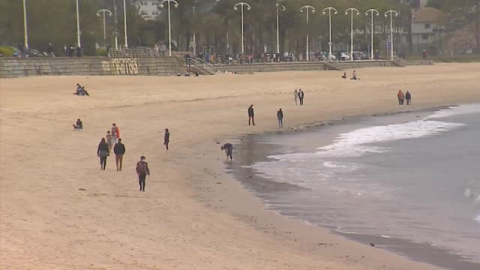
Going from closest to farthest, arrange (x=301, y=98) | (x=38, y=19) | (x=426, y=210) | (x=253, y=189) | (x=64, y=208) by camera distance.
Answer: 1. (x=64, y=208)
2. (x=426, y=210)
3. (x=253, y=189)
4. (x=301, y=98)
5. (x=38, y=19)

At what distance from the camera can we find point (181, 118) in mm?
43625

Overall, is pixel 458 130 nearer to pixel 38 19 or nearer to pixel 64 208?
pixel 64 208

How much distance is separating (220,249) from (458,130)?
1197 inches

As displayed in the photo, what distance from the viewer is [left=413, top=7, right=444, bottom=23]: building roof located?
474ft

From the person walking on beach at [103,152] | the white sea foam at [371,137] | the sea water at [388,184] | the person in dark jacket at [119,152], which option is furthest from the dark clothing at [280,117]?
the person walking on beach at [103,152]

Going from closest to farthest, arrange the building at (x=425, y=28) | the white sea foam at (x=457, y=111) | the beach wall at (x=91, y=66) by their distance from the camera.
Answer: the beach wall at (x=91, y=66), the white sea foam at (x=457, y=111), the building at (x=425, y=28)

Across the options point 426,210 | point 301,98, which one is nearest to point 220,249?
point 426,210

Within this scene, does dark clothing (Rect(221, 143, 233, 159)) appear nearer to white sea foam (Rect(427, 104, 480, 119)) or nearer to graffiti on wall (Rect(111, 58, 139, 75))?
white sea foam (Rect(427, 104, 480, 119))

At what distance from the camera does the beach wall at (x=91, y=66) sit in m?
52.5

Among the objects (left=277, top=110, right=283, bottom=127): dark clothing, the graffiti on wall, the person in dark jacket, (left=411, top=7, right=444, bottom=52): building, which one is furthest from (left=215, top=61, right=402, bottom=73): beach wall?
(left=411, top=7, right=444, bottom=52): building

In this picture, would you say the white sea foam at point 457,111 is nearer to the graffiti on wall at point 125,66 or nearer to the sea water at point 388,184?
the sea water at point 388,184

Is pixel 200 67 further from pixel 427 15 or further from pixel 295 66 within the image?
pixel 427 15

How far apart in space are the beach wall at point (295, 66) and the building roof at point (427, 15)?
54.0 meters

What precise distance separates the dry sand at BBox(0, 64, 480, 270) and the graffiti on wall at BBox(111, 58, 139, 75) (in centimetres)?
421
